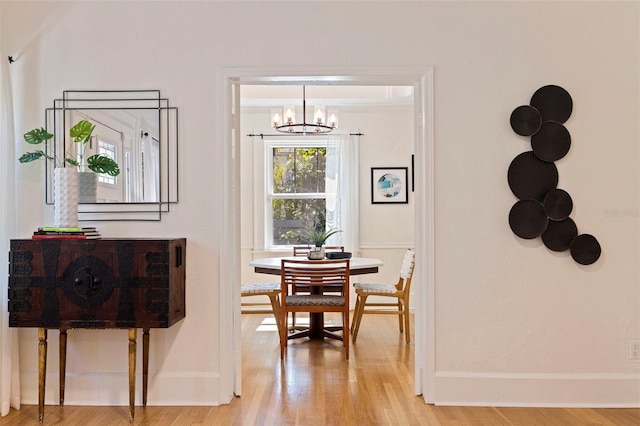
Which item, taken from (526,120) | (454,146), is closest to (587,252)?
(526,120)

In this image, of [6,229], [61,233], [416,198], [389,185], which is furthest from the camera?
[389,185]

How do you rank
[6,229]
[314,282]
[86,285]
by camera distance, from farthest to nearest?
[314,282] < [6,229] < [86,285]

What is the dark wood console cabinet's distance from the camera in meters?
2.76

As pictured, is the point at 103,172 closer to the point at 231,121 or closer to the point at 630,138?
the point at 231,121

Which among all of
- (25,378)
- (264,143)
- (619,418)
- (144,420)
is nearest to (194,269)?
(144,420)

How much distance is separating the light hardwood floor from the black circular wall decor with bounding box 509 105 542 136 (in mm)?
1628

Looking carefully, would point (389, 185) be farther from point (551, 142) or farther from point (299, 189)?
point (551, 142)

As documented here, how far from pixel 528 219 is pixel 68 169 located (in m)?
2.66

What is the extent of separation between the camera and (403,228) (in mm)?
6434

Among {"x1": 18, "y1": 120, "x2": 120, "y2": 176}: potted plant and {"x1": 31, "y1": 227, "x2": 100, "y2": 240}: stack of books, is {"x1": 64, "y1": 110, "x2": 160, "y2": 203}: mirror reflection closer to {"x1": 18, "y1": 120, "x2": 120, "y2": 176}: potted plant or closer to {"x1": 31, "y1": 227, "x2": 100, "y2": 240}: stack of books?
{"x1": 18, "y1": 120, "x2": 120, "y2": 176}: potted plant

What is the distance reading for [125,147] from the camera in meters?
3.15

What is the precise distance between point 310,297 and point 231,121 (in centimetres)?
174

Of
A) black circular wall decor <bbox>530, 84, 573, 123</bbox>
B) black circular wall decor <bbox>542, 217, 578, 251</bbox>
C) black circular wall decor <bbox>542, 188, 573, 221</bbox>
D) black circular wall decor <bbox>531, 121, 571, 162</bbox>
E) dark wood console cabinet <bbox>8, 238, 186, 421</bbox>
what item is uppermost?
black circular wall decor <bbox>530, 84, 573, 123</bbox>

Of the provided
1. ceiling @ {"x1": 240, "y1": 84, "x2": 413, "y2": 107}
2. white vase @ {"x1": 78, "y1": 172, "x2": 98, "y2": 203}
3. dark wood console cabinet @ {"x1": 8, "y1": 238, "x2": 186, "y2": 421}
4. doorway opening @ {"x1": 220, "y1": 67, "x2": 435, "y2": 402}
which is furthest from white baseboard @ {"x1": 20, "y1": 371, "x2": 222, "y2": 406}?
ceiling @ {"x1": 240, "y1": 84, "x2": 413, "y2": 107}
